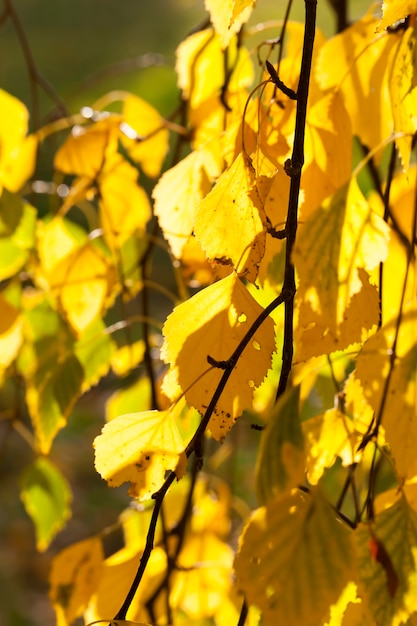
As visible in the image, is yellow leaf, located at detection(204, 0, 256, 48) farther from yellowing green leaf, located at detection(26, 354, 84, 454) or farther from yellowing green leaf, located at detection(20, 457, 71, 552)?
yellowing green leaf, located at detection(20, 457, 71, 552)

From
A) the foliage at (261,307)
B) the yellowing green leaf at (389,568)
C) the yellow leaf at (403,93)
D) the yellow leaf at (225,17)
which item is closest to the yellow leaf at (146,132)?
the foliage at (261,307)

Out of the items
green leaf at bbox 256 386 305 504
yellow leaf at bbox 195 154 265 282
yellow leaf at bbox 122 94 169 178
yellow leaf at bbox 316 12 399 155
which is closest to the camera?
green leaf at bbox 256 386 305 504

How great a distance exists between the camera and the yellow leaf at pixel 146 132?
3.02 feet

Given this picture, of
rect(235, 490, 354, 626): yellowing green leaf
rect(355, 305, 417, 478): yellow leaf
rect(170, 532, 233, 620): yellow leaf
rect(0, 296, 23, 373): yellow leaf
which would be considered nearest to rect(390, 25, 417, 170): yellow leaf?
rect(355, 305, 417, 478): yellow leaf

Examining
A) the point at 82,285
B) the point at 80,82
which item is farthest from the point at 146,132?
the point at 80,82

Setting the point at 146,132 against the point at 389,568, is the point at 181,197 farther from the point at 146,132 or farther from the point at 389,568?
the point at 389,568

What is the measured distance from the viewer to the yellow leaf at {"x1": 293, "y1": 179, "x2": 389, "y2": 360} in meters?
0.43

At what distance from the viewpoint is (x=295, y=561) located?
384 millimetres

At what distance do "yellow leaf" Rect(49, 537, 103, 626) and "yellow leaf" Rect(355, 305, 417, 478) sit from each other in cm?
44

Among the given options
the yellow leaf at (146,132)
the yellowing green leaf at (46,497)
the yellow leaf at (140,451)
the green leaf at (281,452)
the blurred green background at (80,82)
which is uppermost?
the blurred green background at (80,82)

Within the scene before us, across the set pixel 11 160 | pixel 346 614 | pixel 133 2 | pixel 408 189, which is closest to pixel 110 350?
pixel 11 160

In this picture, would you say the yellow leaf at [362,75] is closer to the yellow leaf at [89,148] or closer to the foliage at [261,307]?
the foliage at [261,307]

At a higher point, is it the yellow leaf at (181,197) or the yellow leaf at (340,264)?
the yellow leaf at (181,197)

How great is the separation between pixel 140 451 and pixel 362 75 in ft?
1.10
